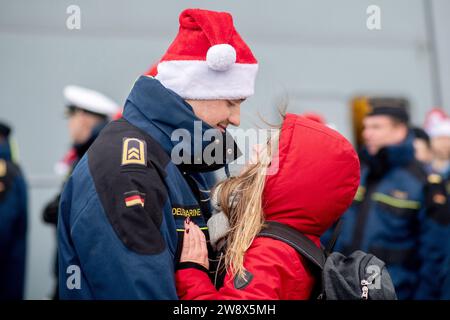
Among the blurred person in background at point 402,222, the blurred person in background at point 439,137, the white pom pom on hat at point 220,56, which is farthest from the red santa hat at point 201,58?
the blurred person in background at point 439,137

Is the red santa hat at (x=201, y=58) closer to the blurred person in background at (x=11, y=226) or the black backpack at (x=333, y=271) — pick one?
the black backpack at (x=333, y=271)

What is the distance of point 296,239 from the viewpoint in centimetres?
238

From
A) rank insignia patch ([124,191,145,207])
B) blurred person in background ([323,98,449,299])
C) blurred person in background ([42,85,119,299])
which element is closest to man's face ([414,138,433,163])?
blurred person in background ([323,98,449,299])

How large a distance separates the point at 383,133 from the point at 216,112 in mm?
3033

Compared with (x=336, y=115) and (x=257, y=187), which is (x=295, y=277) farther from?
(x=336, y=115)

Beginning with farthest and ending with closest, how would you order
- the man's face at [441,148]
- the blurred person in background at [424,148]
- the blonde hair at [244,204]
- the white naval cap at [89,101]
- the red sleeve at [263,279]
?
the man's face at [441,148] → the blurred person in background at [424,148] → the white naval cap at [89,101] → the blonde hair at [244,204] → the red sleeve at [263,279]

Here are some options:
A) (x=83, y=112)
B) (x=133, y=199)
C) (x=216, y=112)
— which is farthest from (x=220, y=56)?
(x=83, y=112)

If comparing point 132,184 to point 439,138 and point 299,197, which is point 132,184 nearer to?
point 299,197

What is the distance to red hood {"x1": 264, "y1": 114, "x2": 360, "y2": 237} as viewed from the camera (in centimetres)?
238

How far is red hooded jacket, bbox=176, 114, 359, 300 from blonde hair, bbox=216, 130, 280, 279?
0.08ft

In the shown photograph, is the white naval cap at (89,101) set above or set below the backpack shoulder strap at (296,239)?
above

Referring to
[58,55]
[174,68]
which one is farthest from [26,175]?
[174,68]

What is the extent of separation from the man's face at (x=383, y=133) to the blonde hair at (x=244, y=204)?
115 inches

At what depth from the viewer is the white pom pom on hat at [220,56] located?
242cm
